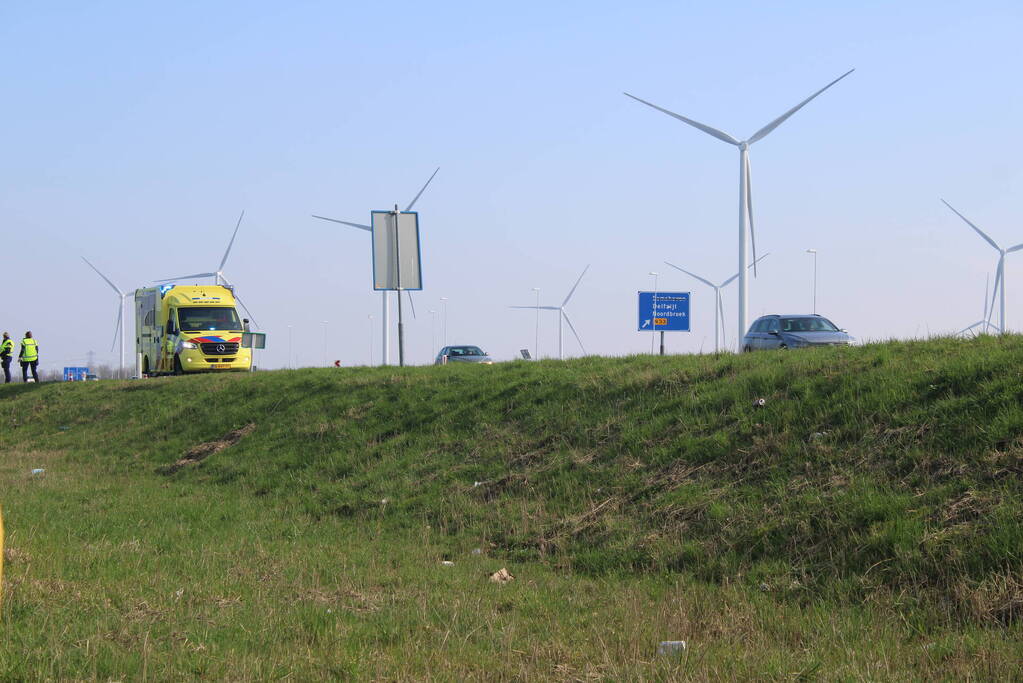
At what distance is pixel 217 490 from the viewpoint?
1941 cm

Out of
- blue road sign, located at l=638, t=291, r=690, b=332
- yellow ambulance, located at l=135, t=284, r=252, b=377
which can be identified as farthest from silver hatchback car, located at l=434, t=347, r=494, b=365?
blue road sign, located at l=638, t=291, r=690, b=332

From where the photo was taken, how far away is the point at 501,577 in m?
11.3

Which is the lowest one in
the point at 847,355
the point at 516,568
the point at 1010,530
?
the point at 516,568

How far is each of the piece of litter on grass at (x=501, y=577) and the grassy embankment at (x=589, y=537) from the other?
0.17m

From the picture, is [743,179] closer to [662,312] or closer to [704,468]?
[704,468]

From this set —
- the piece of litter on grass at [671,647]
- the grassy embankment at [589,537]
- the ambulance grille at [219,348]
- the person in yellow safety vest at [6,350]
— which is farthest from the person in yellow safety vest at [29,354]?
the piece of litter on grass at [671,647]

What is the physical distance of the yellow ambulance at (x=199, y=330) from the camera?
3900 cm

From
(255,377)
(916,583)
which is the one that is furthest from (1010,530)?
(255,377)

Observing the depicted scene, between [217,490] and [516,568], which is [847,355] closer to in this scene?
[516,568]

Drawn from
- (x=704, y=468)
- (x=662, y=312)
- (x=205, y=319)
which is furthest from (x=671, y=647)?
(x=662, y=312)

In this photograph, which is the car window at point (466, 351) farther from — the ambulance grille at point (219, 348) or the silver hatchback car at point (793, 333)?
the silver hatchback car at point (793, 333)

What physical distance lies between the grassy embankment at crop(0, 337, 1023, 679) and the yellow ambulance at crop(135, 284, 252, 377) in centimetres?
1796

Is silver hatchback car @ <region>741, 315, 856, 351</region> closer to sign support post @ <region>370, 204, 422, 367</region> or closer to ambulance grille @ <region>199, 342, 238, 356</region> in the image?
sign support post @ <region>370, 204, 422, 367</region>

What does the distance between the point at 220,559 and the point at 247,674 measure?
4.82 metres
